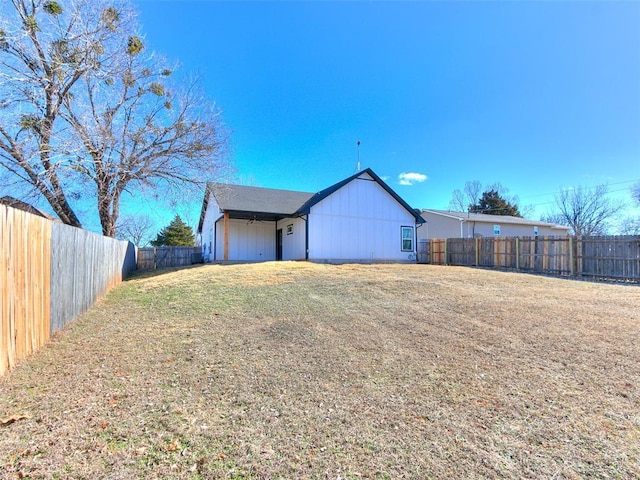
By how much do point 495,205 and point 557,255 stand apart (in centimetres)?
2823

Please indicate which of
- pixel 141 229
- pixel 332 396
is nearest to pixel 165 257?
pixel 332 396

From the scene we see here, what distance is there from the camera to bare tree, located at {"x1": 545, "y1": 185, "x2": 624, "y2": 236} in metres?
32.9

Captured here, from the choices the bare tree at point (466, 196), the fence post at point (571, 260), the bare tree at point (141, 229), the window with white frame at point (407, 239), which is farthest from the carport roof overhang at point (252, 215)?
the bare tree at point (466, 196)

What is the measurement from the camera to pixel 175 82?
586 inches

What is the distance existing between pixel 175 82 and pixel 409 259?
15.3 m

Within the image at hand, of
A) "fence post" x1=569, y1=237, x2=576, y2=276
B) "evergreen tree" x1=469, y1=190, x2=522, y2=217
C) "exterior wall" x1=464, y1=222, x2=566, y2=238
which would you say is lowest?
"fence post" x1=569, y1=237, x2=576, y2=276

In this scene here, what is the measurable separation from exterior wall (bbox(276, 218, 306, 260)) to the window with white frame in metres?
6.20

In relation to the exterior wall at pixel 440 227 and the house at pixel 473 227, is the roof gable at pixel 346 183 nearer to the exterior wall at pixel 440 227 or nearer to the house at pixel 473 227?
the exterior wall at pixel 440 227

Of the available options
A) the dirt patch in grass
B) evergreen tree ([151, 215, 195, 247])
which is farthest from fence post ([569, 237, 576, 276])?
evergreen tree ([151, 215, 195, 247])

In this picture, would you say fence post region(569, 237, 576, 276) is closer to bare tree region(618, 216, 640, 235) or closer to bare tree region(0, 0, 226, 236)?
bare tree region(0, 0, 226, 236)

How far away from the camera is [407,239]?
19.0 metres

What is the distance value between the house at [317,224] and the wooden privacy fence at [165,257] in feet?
4.78

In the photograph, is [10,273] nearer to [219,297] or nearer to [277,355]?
[277,355]

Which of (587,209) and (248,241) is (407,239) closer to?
(248,241)
